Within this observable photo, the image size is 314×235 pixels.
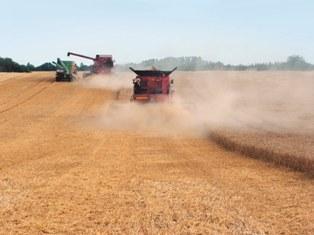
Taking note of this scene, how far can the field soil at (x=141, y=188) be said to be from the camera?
371 inches

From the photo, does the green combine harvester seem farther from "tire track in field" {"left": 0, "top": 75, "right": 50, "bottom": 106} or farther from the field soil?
the field soil

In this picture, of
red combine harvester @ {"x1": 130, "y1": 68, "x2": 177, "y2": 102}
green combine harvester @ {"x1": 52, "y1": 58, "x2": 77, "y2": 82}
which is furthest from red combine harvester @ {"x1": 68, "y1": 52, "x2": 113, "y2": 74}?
red combine harvester @ {"x1": 130, "y1": 68, "x2": 177, "y2": 102}

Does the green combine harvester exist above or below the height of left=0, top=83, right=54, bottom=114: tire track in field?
above

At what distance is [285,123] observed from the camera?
81.7 feet

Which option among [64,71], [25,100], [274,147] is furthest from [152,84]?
[64,71]

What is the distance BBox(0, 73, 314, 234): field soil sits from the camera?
9.41m

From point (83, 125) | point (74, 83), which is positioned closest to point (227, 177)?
point (83, 125)

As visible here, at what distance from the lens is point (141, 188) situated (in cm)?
1222

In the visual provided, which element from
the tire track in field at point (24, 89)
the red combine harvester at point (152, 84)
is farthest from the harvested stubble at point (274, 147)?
the tire track in field at point (24, 89)

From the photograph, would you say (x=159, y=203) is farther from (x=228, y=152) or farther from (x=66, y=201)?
(x=228, y=152)

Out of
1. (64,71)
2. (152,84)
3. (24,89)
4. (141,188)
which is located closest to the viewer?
(141,188)

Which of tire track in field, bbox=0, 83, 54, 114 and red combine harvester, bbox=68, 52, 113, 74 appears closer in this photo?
tire track in field, bbox=0, 83, 54, 114

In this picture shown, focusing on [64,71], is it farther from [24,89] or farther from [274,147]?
[274,147]

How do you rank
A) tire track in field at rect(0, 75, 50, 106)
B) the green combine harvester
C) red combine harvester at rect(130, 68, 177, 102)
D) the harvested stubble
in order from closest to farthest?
the harvested stubble → red combine harvester at rect(130, 68, 177, 102) → tire track in field at rect(0, 75, 50, 106) → the green combine harvester
